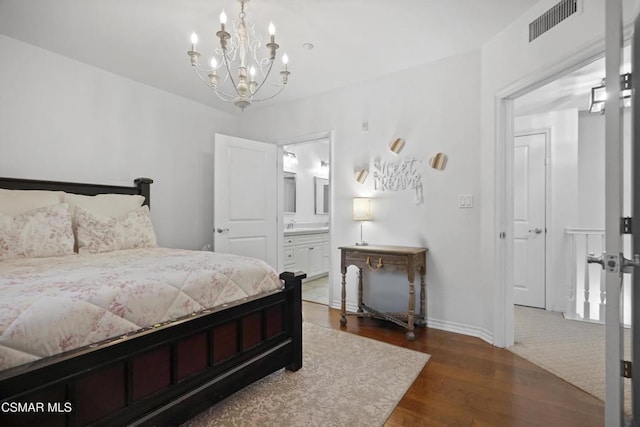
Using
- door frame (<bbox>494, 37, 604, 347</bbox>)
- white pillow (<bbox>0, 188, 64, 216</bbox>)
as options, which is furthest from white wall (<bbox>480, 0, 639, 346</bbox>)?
white pillow (<bbox>0, 188, 64, 216</bbox>)

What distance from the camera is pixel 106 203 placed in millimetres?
2896

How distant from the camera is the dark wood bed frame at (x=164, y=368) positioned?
1.07 meters

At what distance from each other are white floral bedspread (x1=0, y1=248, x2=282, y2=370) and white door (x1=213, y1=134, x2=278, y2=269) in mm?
1657

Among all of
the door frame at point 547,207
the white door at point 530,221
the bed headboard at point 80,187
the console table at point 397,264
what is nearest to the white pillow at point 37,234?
the bed headboard at point 80,187

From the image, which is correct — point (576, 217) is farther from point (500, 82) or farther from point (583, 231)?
point (500, 82)

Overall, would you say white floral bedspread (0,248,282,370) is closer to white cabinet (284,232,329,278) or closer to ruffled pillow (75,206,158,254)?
ruffled pillow (75,206,158,254)

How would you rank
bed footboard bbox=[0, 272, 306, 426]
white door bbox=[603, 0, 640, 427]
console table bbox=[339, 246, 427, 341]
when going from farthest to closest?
console table bbox=[339, 246, 427, 341] → white door bbox=[603, 0, 640, 427] → bed footboard bbox=[0, 272, 306, 426]

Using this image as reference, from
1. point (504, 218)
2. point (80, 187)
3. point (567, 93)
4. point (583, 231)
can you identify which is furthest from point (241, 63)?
point (583, 231)

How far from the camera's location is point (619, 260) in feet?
4.02

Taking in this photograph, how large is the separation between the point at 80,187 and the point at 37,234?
910 mm

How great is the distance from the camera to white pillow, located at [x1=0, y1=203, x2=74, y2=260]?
2113 millimetres

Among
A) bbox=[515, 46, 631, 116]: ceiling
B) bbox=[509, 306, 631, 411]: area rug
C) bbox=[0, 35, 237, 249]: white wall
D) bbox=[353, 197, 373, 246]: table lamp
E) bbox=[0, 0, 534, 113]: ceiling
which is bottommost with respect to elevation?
bbox=[509, 306, 631, 411]: area rug

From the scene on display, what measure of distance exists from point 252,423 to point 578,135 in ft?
15.5

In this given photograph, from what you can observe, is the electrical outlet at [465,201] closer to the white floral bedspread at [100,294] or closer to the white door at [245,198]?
the white floral bedspread at [100,294]
